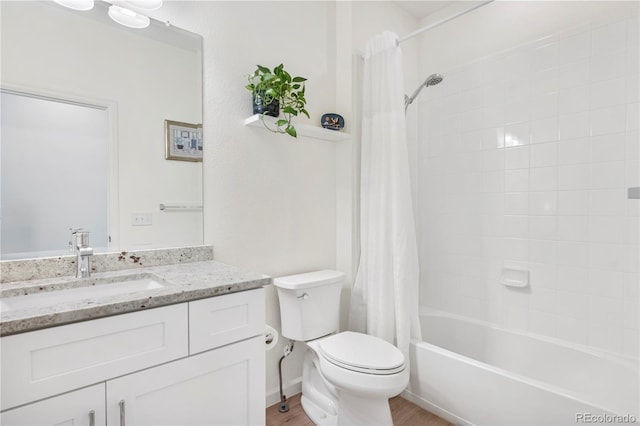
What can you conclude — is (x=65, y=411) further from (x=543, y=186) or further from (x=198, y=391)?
(x=543, y=186)

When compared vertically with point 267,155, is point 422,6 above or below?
above

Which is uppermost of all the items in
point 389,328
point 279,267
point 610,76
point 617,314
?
point 610,76

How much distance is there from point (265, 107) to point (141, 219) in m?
0.80

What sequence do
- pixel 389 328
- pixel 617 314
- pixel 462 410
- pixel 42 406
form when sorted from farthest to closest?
pixel 389 328
pixel 617 314
pixel 462 410
pixel 42 406

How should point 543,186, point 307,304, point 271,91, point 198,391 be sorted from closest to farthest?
1. point 198,391
2. point 271,91
3. point 307,304
4. point 543,186

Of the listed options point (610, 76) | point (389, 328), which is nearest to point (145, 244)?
point (389, 328)

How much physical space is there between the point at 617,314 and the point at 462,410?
0.98 m

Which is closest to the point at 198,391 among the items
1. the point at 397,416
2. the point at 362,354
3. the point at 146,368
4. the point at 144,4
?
the point at 146,368

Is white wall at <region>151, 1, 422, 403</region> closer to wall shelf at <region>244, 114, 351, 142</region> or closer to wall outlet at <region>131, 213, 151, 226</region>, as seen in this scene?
wall shelf at <region>244, 114, 351, 142</region>

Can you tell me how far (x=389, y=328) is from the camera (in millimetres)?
1914

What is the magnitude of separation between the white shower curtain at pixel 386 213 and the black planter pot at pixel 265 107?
61 cm

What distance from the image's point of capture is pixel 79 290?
117 centimetres

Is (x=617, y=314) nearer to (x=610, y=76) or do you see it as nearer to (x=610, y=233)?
(x=610, y=233)

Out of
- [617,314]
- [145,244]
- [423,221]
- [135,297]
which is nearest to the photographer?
[135,297]
